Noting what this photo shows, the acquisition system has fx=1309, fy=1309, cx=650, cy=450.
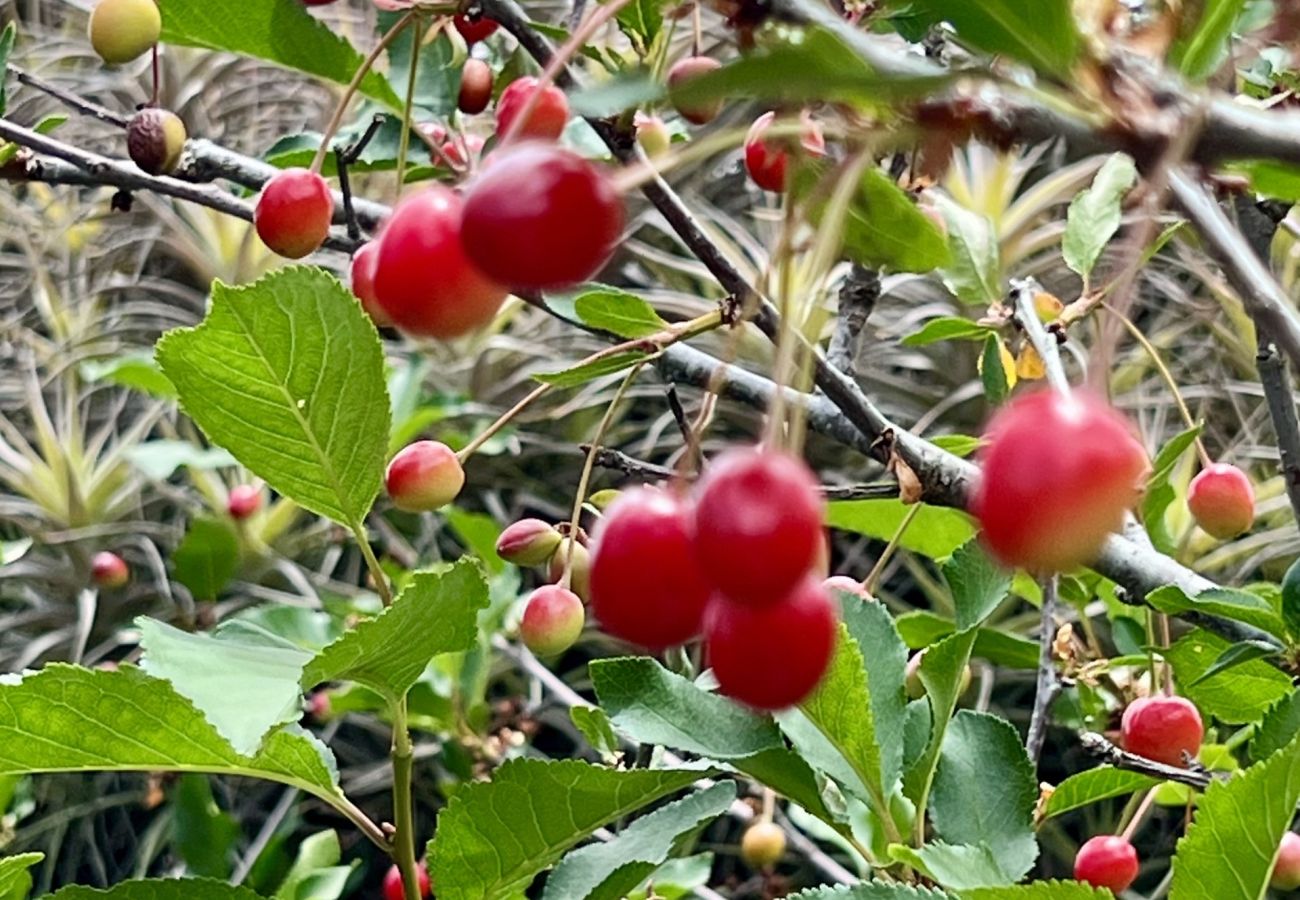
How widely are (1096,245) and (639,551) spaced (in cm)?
56

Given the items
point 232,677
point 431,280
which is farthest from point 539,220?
point 232,677

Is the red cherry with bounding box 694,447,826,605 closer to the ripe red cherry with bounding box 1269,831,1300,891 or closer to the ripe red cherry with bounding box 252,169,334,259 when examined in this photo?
the ripe red cherry with bounding box 252,169,334,259

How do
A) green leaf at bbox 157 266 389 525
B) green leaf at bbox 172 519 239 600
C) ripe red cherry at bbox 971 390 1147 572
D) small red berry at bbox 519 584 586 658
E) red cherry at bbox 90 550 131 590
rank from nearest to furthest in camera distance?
1. ripe red cherry at bbox 971 390 1147 572
2. green leaf at bbox 157 266 389 525
3. small red berry at bbox 519 584 586 658
4. green leaf at bbox 172 519 239 600
5. red cherry at bbox 90 550 131 590

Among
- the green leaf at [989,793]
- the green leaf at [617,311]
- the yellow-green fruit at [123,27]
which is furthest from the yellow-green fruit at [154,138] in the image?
the green leaf at [989,793]

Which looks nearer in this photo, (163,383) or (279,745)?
(279,745)

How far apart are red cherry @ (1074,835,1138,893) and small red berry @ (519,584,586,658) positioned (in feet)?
1.06

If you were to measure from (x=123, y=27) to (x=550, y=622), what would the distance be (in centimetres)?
40

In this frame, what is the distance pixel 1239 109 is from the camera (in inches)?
10.9

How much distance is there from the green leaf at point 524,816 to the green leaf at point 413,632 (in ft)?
0.19

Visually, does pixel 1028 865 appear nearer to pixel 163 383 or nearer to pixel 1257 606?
pixel 1257 606

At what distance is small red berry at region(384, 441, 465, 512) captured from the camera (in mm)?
588

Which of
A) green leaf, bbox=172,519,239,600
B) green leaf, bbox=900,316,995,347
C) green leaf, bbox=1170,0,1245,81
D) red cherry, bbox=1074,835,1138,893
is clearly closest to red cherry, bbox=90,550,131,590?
green leaf, bbox=172,519,239,600

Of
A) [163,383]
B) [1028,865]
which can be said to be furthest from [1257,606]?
[163,383]

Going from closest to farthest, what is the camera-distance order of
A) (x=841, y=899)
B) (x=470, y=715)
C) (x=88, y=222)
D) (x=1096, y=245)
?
1. (x=841, y=899)
2. (x=1096, y=245)
3. (x=470, y=715)
4. (x=88, y=222)
